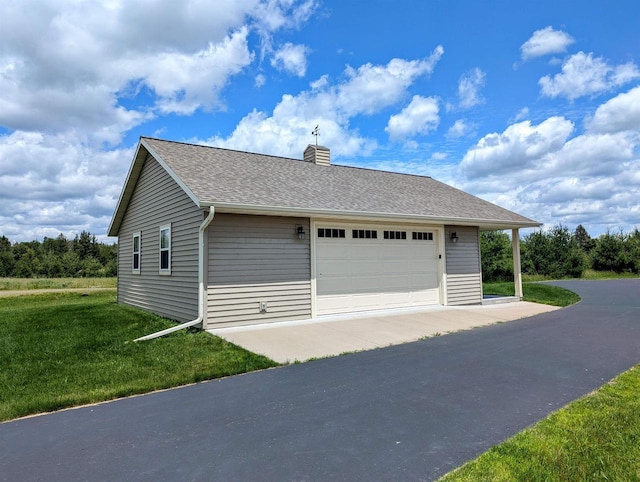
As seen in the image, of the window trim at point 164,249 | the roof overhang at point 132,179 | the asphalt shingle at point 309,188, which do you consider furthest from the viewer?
the roof overhang at point 132,179

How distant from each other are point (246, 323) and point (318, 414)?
4.90m

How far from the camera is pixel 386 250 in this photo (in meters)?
10.9

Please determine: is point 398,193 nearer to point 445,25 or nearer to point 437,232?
point 437,232

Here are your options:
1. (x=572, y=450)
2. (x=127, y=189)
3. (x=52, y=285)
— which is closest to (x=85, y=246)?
(x=52, y=285)

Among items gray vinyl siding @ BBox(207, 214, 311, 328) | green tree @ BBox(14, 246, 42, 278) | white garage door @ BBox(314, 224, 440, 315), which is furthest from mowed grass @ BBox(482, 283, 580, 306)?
green tree @ BBox(14, 246, 42, 278)

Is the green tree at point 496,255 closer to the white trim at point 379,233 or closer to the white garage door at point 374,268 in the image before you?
the white trim at point 379,233

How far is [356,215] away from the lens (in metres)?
9.67

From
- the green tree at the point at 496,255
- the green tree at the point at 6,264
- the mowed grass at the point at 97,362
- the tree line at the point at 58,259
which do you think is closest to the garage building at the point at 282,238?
the mowed grass at the point at 97,362

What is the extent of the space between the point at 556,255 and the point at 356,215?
2493 cm

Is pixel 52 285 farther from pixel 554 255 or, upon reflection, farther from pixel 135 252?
pixel 554 255

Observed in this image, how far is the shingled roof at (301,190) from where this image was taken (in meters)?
8.56

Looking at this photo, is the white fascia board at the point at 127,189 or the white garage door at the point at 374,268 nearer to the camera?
the white garage door at the point at 374,268

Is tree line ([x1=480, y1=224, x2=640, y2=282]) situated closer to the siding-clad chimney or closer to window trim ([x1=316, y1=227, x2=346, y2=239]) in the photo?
the siding-clad chimney

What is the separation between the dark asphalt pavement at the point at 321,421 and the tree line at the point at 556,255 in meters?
20.1
